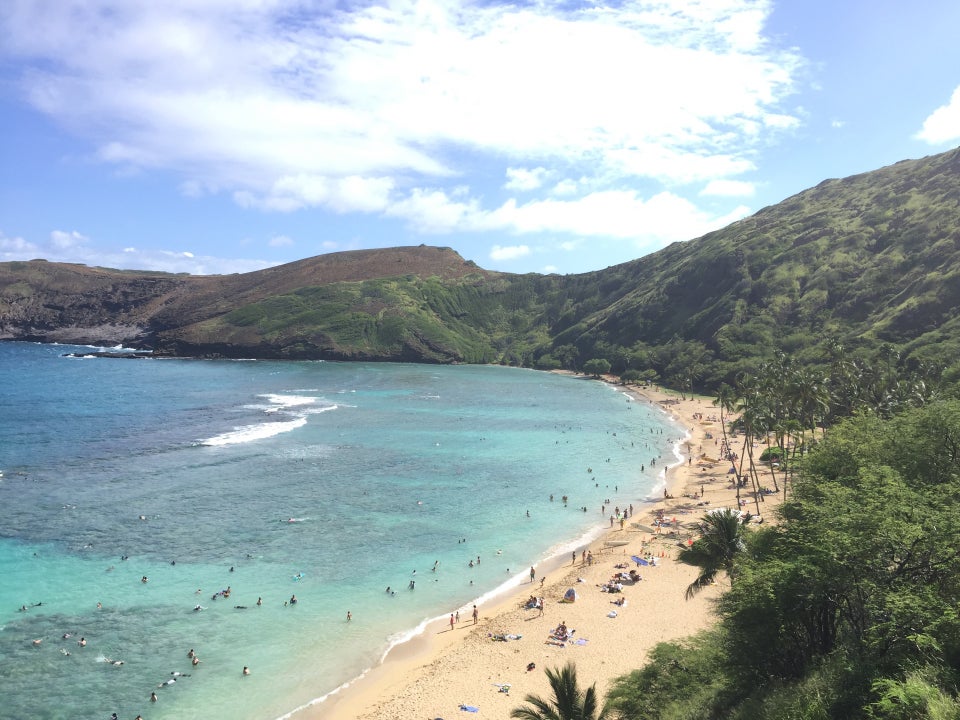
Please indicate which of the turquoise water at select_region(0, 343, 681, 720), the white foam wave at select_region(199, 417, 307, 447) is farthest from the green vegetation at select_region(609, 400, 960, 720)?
the white foam wave at select_region(199, 417, 307, 447)

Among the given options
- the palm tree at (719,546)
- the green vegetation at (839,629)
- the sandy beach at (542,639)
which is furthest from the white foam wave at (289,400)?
the green vegetation at (839,629)

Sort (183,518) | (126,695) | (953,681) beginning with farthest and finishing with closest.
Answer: (183,518)
(126,695)
(953,681)

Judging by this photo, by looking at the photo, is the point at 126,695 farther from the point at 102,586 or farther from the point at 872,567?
the point at 872,567

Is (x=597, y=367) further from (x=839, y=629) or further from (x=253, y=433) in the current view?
(x=839, y=629)

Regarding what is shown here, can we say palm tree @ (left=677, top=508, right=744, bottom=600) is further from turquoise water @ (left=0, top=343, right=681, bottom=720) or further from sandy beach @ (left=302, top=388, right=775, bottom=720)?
turquoise water @ (left=0, top=343, right=681, bottom=720)

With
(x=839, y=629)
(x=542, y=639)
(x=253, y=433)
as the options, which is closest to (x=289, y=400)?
(x=253, y=433)

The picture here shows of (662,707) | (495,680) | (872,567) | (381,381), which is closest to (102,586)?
(495,680)
